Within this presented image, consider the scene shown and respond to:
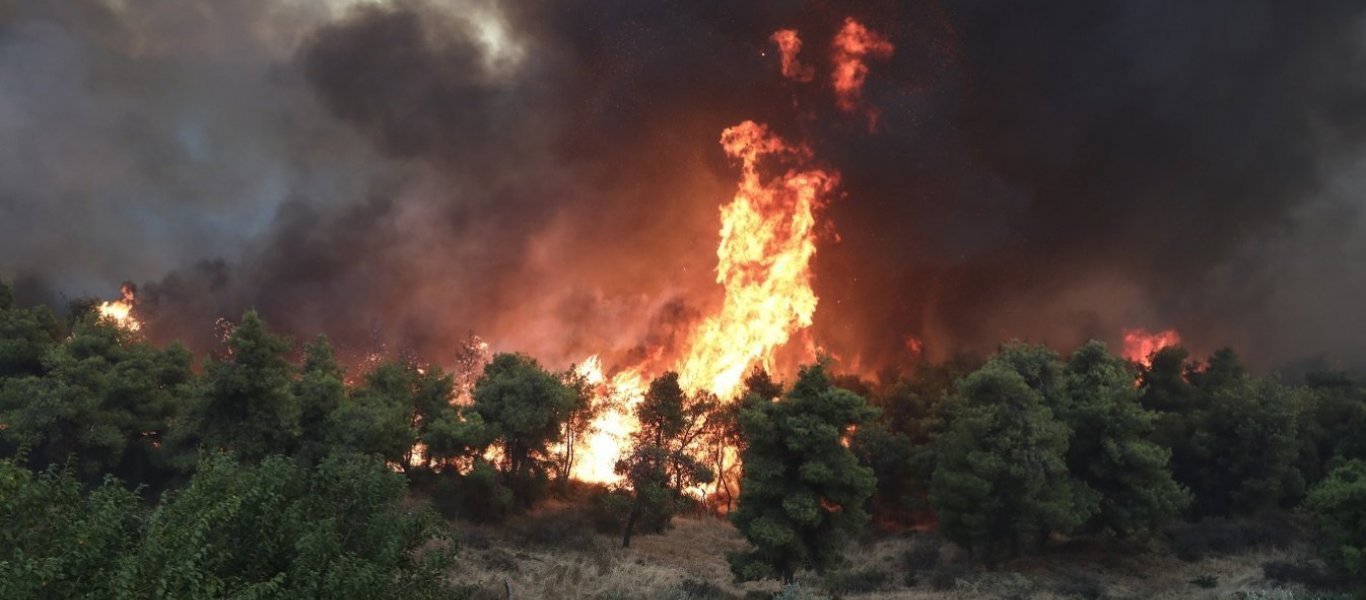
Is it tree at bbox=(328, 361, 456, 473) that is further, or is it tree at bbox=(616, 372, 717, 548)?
tree at bbox=(616, 372, 717, 548)

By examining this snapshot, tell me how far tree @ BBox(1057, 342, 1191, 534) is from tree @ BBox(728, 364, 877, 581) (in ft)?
46.6

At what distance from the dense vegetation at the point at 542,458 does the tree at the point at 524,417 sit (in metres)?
0.12

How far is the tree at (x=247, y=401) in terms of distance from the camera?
3438 centimetres

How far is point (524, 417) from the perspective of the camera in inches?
1647

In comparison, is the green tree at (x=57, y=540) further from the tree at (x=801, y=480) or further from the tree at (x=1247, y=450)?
the tree at (x=1247, y=450)

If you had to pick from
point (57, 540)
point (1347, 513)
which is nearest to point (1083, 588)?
point (1347, 513)

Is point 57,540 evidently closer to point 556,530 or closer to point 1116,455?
point 556,530

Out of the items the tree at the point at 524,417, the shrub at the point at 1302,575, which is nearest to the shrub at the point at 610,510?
the tree at the point at 524,417

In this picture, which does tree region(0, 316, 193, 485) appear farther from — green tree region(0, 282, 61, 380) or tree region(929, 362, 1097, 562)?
tree region(929, 362, 1097, 562)

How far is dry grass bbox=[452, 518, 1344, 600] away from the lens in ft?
93.4

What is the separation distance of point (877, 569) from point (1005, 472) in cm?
741

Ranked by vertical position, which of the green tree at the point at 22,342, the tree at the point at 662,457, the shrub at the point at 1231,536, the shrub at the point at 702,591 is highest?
the green tree at the point at 22,342

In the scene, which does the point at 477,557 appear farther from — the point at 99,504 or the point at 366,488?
the point at 99,504

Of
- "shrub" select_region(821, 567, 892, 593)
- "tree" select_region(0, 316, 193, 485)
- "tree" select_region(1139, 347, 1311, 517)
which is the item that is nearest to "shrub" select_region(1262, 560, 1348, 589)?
"tree" select_region(1139, 347, 1311, 517)
